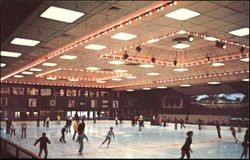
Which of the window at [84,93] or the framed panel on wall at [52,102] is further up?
the window at [84,93]

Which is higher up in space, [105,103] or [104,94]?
[104,94]

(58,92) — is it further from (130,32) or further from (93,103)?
(130,32)

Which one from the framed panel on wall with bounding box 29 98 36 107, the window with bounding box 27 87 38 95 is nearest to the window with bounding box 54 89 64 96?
the window with bounding box 27 87 38 95

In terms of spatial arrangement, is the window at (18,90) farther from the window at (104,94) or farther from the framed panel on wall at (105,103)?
the framed panel on wall at (105,103)

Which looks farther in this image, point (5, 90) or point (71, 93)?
point (71, 93)

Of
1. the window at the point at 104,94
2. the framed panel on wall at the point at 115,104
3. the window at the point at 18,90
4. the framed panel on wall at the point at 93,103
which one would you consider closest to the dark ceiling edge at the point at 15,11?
the window at the point at 18,90

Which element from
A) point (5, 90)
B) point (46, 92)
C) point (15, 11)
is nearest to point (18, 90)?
point (5, 90)

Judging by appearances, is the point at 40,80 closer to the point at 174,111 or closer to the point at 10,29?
the point at 174,111

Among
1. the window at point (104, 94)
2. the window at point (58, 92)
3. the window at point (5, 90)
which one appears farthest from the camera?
the window at point (104, 94)

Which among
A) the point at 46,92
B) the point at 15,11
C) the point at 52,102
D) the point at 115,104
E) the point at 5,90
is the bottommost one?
the point at 115,104

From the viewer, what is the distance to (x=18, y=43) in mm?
13250

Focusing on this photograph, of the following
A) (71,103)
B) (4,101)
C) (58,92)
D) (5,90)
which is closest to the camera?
(4,101)

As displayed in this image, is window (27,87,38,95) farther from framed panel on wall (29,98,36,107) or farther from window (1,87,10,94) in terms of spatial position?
window (1,87,10,94)

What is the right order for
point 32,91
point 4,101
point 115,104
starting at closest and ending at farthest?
point 4,101 < point 32,91 < point 115,104
